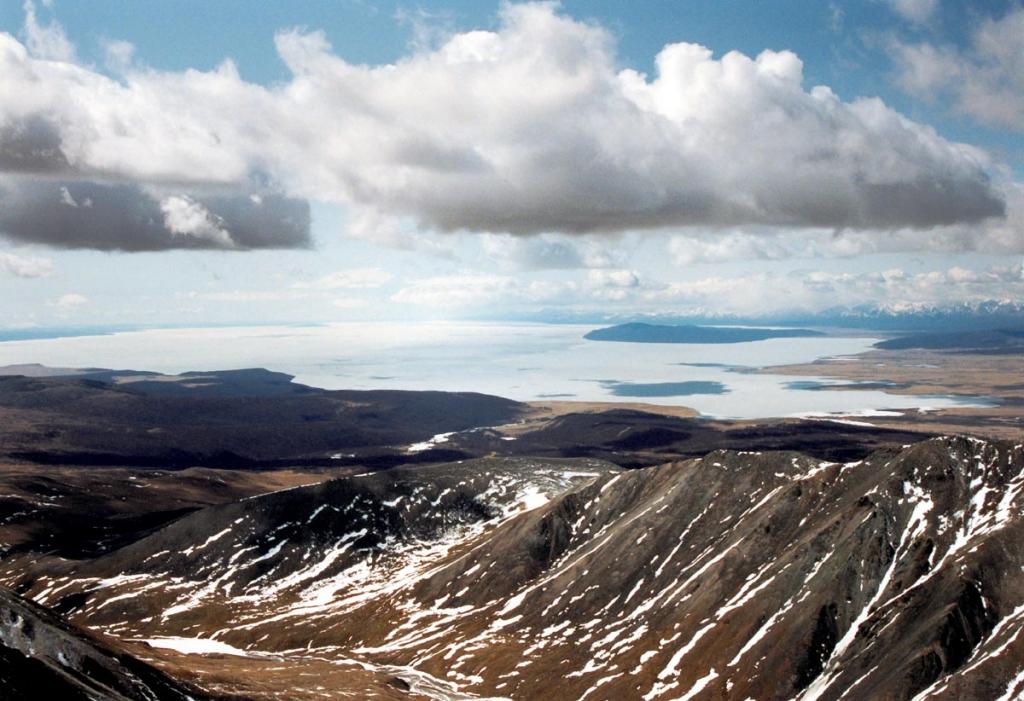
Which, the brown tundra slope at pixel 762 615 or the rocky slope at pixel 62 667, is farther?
the brown tundra slope at pixel 762 615

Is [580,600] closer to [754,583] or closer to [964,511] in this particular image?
[754,583]

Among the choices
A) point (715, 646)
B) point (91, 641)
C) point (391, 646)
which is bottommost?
point (391, 646)

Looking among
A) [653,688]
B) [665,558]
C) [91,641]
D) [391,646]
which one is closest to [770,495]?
[665,558]

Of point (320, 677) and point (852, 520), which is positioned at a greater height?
point (852, 520)

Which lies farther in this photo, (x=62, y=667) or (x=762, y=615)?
(x=762, y=615)

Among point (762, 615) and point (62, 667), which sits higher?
point (62, 667)

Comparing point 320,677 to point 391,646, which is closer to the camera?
point 320,677

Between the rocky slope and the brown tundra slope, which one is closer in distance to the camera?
the rocky slope

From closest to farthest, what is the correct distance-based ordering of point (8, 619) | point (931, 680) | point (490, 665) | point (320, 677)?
point (8, 619) < point (931, 680) < point (320, 677) < point (490, 665)

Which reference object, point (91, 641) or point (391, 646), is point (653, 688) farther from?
point (91, 641)

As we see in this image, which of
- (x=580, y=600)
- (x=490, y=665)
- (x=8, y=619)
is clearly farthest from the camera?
(x=580, y=600)
